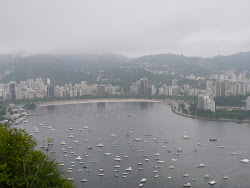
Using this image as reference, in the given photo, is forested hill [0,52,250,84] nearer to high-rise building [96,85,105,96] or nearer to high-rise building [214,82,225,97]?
high-rise building [96,85,105,96]

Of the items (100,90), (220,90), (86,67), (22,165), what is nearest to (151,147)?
(22,165)

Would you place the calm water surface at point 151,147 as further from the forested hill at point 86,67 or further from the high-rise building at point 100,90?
the forested hill at point 86,67

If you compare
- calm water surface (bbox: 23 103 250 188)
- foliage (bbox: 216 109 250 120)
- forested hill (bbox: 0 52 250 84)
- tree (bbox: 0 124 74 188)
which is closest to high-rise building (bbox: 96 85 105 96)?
forested hill (bbox: 0 52 250 84)

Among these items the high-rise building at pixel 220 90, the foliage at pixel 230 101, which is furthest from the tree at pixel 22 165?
the high-rise building at pixel 220 90

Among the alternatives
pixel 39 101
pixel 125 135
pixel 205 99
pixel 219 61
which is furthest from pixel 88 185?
pixel 219 61

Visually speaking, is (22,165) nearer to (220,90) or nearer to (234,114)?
(234,114)

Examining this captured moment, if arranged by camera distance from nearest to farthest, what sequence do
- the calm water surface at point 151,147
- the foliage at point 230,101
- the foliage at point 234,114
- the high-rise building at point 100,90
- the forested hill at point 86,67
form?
the calm water surface at point 151,147 < the foliage at point 234,114 < the foliage at point 230,101 < the high-rise building at point 100,90 < the forested hill at point 86,67
